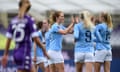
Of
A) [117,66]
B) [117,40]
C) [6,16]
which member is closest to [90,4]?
[6,16]

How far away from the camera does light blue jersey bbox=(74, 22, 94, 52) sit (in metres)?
12.8

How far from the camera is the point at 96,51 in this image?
13539mm

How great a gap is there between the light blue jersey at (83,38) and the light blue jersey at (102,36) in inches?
15.1

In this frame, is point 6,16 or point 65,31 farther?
point 6,16

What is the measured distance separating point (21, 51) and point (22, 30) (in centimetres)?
36

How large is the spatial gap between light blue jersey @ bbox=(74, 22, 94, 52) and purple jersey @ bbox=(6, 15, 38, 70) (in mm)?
3485

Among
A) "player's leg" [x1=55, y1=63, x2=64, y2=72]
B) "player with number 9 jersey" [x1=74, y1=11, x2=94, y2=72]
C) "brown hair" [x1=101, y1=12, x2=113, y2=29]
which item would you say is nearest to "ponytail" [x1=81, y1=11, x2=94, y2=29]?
"player with number 9 jersey" [x1=74, y1=11, x2=94, y2=72]

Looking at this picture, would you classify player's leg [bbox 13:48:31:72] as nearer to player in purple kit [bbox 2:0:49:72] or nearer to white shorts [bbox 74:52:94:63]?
player in purple kit [bbox 2:0:49:72]

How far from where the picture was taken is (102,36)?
43.9 ft

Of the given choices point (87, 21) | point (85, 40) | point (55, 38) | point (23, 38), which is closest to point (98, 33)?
point (85, 40)

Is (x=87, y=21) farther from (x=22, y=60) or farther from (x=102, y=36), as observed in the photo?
(x=22, y=60)

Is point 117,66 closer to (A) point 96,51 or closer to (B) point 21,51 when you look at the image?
(A) point 96,51

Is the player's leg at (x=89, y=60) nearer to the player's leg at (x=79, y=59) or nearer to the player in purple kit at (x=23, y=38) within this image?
the player's leg at (x=79, y=59)

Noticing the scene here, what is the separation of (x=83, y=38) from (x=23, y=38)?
Answer: 368 cm
